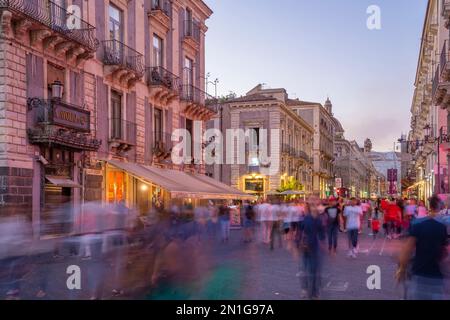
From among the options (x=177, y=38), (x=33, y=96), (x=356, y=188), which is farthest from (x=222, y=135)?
(x=356, y=188)

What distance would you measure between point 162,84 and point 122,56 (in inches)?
134

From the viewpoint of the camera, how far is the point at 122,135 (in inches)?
922

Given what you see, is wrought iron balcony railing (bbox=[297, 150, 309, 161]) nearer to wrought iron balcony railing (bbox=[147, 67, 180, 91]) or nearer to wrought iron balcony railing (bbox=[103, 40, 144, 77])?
wrought iron balcony railing (bbox=[147, 67, 180, 91])

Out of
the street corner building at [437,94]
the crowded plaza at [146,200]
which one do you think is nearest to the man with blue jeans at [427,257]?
the crowded plaza at [146,200]

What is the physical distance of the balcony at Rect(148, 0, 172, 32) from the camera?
2630 cm

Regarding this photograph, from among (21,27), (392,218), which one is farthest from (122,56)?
(392,218)

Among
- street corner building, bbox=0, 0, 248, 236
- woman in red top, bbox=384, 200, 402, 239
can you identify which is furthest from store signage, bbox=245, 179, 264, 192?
woman in red top, bbox=384, 200, 402, 239

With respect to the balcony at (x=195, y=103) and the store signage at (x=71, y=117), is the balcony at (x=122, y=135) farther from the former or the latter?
the balcony at (x=195, y=103)

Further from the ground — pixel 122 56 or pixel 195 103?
pixel 122 56

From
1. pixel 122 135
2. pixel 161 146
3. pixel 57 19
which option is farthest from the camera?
pixel 161 146

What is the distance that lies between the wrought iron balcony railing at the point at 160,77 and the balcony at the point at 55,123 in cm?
722

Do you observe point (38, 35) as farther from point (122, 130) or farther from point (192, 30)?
point (192, 30)

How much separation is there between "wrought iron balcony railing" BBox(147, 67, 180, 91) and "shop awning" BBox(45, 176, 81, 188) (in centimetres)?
789
